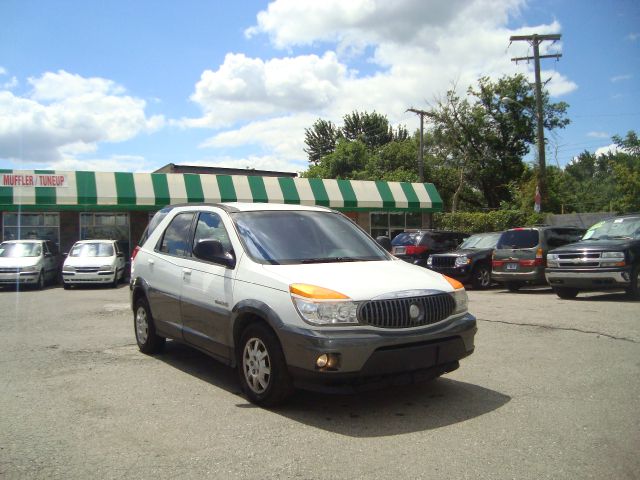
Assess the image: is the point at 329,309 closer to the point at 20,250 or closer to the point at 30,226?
the point at 20,250

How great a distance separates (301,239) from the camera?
5637 millimetres

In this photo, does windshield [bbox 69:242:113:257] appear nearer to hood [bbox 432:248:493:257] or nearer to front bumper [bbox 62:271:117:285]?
front bumper [bbox 62:271:117:285]

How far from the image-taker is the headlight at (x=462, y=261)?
53.9 feet

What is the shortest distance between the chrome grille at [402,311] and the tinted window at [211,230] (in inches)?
68.3

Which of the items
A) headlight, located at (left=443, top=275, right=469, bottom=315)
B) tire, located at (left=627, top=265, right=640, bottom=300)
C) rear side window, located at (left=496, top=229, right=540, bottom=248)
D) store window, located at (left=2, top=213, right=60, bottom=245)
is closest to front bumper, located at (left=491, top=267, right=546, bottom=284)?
rear side window, located at (left=496, top=229, right=540, bottom=248)

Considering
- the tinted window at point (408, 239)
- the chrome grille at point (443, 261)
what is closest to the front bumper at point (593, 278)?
the chrome grille at point (443, 261)

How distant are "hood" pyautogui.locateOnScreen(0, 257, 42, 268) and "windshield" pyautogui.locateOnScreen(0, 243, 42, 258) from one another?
35 cm

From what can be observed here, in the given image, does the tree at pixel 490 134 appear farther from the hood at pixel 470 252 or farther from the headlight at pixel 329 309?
the headlight at pixel 329 309

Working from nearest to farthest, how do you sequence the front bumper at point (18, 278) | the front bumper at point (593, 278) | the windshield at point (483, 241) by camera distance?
1. the front bumper at point (593, 278)
2. the windshield at point (483, 241)
3. the front bumper at point (18, 278)

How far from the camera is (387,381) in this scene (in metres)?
4.55

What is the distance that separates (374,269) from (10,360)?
16.0 feet

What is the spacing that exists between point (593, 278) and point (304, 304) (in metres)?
9.42

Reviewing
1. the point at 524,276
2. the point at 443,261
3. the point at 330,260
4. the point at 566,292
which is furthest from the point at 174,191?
the point at 330,260

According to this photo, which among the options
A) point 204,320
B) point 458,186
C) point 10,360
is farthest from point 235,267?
point 458,186
